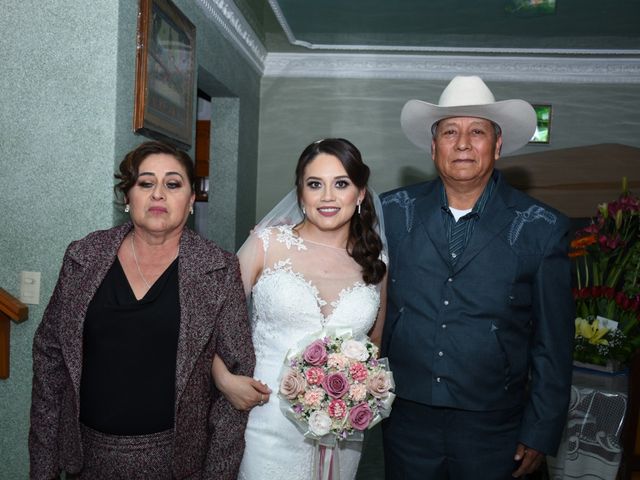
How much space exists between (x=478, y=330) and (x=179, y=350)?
3.43 feet

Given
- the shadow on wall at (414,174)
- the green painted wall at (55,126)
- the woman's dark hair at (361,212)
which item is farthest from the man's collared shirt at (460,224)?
the shadow on wall at (414,174)

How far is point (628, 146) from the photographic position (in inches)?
216

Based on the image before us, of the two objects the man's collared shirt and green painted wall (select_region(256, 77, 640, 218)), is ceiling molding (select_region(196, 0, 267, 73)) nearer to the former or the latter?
green painted wall (select_region(256, 77, 640, 218))

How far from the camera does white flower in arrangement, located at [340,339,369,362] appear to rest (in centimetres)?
186

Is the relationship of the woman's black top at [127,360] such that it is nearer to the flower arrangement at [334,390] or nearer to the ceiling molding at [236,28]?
the flower arrangement at [334,390]

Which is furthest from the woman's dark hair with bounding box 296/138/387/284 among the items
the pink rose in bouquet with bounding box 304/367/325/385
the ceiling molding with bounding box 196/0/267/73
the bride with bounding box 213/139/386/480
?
the ceiling molding with bounding box 196/0/267/73

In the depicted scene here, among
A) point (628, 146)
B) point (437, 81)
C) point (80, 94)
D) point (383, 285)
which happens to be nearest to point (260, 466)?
point (383, 285)

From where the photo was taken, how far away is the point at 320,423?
178 centimetres

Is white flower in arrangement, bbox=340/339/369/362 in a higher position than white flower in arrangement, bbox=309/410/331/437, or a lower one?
higher

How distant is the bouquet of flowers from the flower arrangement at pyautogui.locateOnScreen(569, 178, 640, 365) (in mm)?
1528

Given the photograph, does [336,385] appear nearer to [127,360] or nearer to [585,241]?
[127,360]

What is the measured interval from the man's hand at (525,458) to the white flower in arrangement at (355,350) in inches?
27.9

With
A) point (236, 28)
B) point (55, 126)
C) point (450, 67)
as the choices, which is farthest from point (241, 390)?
point (450, 67)

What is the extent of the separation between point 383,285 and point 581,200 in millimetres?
3876
